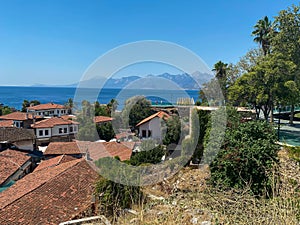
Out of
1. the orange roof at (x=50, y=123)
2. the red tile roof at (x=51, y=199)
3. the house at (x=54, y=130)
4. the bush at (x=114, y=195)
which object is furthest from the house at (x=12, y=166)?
the orange roof at (x=50, y=123)

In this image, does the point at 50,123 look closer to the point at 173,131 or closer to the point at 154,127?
the point at 154,127

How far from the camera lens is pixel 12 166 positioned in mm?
12578

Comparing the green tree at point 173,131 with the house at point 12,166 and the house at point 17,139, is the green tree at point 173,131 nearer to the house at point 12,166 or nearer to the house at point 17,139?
the house at point 12,166

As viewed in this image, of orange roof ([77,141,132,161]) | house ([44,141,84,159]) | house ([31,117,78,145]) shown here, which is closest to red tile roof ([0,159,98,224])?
orange roof ([77,141,132,161])

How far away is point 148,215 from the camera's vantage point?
338 cm

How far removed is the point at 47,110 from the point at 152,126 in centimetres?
2924

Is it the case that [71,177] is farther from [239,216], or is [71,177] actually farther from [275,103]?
[275,103]

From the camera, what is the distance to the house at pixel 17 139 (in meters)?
17.6

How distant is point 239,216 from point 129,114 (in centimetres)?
906

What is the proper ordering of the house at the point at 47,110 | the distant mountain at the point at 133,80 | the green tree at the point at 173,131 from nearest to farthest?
the distant mountain at the point at 133,80
the green tree at the point at 173,131
the house at the point at 47,110

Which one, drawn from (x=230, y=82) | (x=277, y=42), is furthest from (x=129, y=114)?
(x=230, y=82)

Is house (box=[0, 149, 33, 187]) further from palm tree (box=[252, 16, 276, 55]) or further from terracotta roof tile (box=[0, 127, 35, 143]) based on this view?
palm tree (box=[252, 16, 276, 55])

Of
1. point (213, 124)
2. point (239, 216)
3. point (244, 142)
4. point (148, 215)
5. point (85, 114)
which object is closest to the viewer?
point (239, 216)

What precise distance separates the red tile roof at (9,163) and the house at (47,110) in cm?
2185
